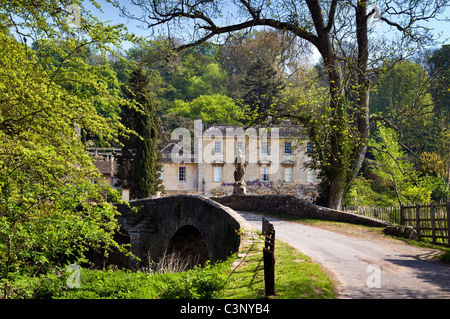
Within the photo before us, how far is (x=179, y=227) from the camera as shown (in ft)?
62.4

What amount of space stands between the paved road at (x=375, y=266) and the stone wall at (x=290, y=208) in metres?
2.57

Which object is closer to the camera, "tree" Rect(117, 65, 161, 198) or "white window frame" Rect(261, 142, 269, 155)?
"tree" Rect(117, 65, 161, 198)

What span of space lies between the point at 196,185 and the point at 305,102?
2884 cm

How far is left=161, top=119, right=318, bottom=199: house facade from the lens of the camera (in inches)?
1737

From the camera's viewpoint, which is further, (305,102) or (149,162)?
(149,162)

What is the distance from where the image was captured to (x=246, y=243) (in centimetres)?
1022

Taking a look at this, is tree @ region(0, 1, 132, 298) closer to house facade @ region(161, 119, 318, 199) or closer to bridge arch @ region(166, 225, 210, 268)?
bridge arch @ region(166, 225, 210, 268)

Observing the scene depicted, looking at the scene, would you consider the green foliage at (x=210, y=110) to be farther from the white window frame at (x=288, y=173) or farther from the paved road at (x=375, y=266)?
the paved road at (x=375, y=266)

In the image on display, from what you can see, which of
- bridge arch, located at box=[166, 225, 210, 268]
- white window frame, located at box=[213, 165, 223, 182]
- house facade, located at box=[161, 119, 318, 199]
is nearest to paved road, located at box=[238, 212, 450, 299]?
bridge arch, located at box=[166, 225, 210, 268]

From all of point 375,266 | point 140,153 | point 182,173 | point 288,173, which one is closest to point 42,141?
point 375,266

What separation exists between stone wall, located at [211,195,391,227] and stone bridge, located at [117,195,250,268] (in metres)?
4.48
